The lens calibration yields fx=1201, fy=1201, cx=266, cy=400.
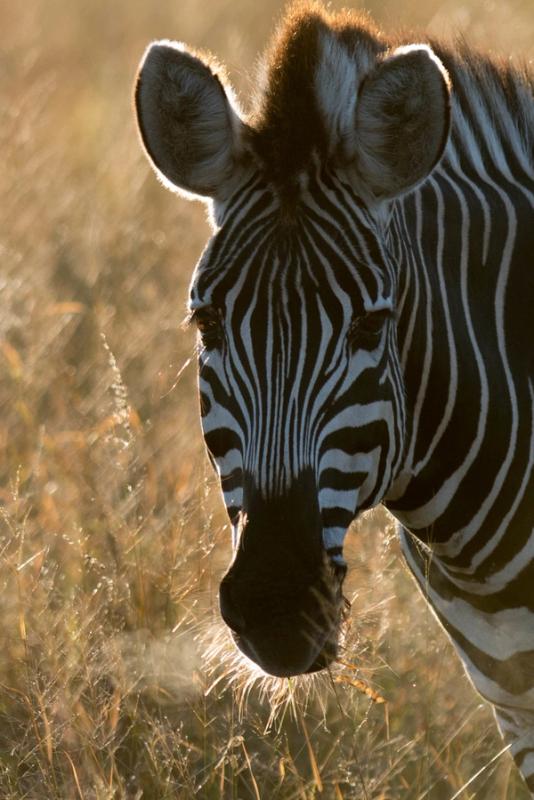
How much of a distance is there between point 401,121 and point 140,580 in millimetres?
2781

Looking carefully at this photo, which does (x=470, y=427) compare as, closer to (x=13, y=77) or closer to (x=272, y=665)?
(x=272, y=665)

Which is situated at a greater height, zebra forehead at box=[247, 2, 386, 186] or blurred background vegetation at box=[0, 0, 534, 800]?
zebra forehead at box=[247, 2, 386, 186]

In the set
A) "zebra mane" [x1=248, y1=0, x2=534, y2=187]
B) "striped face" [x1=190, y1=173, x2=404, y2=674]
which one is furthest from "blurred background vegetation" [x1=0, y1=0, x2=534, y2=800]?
"striped face" [x1=190, y1=173, x2=404, y2=674]

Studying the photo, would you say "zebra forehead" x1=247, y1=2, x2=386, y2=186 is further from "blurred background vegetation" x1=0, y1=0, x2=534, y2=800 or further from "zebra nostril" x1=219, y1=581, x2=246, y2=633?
"zebra nostril" x1=219, y1=581, x2=246, y2=633

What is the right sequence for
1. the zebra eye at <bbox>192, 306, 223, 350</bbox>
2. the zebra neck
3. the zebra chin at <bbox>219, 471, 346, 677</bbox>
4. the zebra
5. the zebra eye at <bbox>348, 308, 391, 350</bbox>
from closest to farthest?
the zebra chin at <bbox>219, 471, 346, 677</bbox>, the zebra, the zebra eye at <bbox>348, 308, 391, 350</bbox>, the zebra eye at <bbox>192, 306, 223, 350</bbox>, the zebra neck

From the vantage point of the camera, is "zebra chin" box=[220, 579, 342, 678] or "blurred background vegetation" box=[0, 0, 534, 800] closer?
"zebra chin" box=[220, 579, 342, 678]

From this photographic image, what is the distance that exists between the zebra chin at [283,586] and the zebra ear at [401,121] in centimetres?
97

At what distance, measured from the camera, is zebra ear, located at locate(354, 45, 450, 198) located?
345cm

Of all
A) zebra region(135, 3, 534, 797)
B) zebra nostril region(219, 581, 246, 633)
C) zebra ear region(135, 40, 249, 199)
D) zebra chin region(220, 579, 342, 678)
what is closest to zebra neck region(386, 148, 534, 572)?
zebra region(135, 3, 534, 797)

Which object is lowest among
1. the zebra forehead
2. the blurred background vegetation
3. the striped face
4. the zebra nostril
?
the blurred background vegetation

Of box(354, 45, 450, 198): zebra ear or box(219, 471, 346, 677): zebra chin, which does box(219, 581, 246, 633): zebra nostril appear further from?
box(354, 45, 450, 198): zebra ear

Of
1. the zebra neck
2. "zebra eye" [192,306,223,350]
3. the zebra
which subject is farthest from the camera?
the zebra neck

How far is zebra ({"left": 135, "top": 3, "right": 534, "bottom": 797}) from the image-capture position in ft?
10.7

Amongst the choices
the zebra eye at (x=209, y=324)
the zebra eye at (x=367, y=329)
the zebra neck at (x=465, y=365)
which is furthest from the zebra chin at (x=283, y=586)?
the zebra neck at (x=465, y=365)
